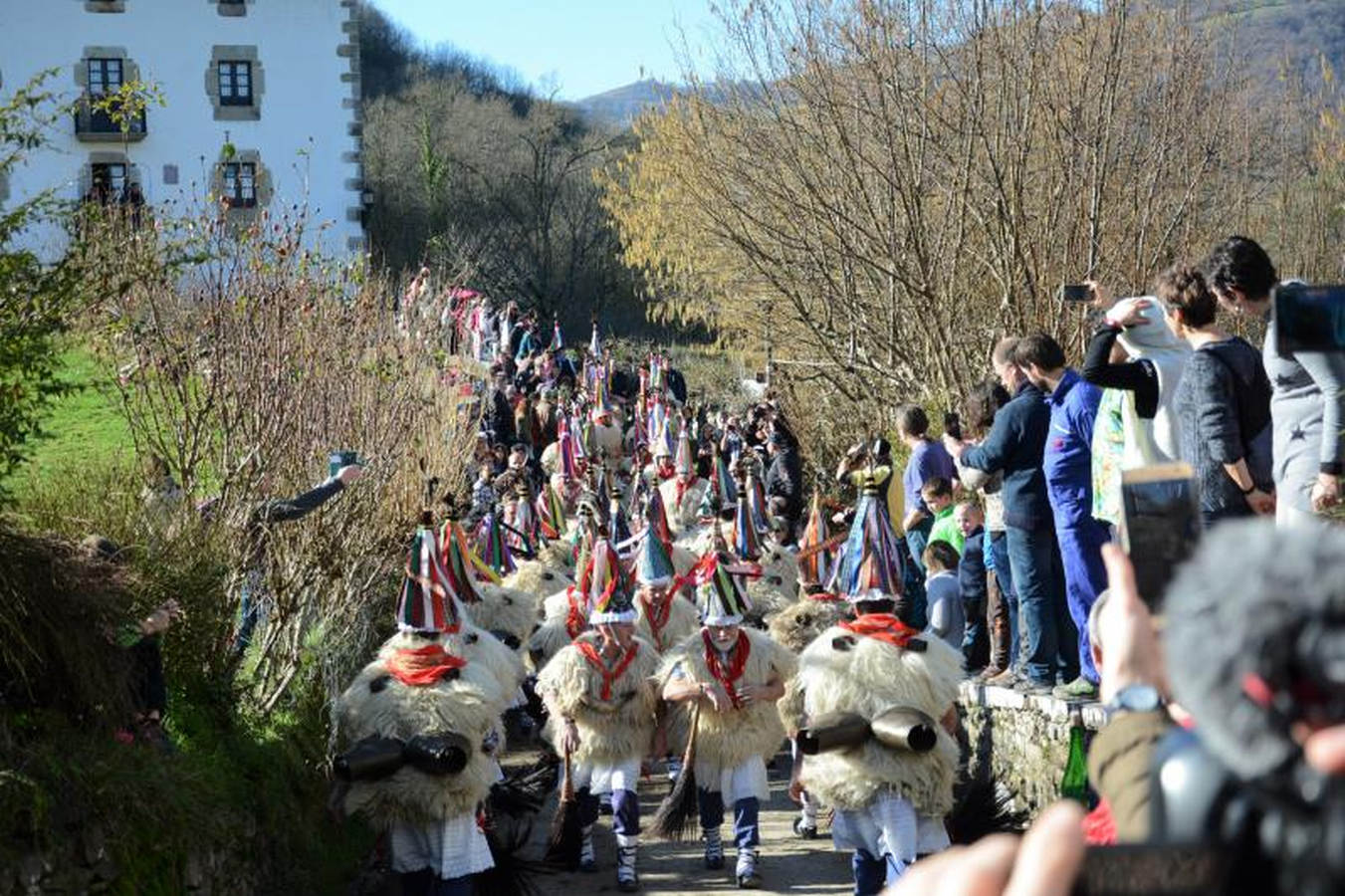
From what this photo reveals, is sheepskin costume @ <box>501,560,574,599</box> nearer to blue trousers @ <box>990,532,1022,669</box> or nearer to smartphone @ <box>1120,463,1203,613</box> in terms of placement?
blue trousers @ <box>990,532,1022,669</box>

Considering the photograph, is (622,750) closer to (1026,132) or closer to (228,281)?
(228,281)

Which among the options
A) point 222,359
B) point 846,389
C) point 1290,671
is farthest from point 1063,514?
point 846,389

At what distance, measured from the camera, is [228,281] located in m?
11.6

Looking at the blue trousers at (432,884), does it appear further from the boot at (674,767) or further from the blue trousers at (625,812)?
the boot at (674,767)

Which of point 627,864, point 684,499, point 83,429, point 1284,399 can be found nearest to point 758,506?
point 684,499

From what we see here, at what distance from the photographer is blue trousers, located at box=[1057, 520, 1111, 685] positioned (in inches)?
327

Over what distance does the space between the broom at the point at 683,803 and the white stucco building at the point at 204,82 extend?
3023 centimetres

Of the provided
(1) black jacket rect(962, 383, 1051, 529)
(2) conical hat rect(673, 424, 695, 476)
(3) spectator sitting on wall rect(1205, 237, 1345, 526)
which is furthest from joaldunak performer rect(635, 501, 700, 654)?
(2) conical hat rect(673, 424, 695, 476)

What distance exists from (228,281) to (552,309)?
127 feet

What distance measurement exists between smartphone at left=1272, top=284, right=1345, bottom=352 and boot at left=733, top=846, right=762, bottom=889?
715 cm

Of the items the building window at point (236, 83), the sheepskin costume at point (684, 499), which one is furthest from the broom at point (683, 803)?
the building window at point (236, 83)

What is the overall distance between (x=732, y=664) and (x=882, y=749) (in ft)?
6.19

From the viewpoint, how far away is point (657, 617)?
458 inches

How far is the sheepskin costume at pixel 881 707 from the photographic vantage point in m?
8.16
